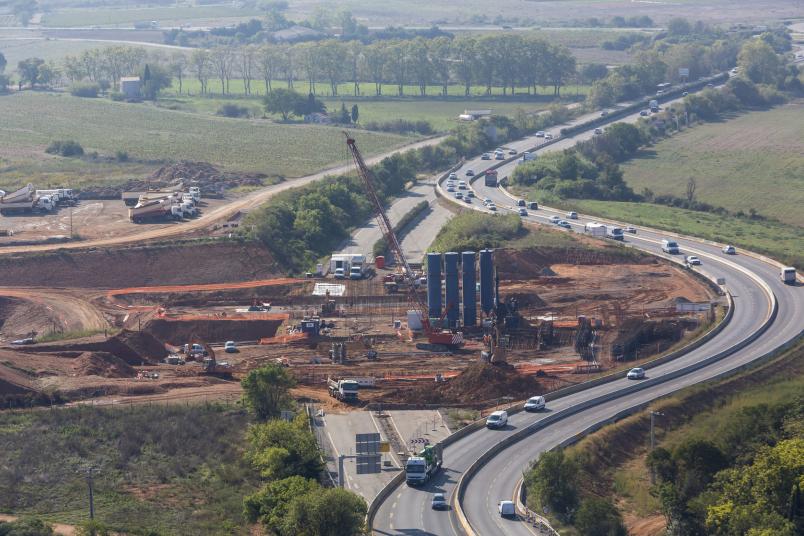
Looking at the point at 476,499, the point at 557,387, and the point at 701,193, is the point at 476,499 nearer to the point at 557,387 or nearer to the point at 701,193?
the point at 557,387

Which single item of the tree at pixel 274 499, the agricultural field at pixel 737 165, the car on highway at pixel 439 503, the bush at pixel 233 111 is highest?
the tree at pixel 274 499

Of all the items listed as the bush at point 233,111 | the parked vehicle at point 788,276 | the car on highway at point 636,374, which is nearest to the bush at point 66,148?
the bush at point 233,111

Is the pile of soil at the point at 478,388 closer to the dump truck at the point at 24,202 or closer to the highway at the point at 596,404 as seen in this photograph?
the highway at the point at 596,404

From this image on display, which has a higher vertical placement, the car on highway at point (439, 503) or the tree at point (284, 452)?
the tree at point (284, 452)

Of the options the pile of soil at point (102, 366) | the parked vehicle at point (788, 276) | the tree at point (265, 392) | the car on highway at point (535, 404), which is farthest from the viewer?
the parked vehicle at point (788, 276)

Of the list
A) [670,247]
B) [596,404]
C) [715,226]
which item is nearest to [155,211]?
[670,247]

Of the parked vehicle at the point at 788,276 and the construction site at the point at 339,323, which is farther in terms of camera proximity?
the parked vehicle at the point at 788,276

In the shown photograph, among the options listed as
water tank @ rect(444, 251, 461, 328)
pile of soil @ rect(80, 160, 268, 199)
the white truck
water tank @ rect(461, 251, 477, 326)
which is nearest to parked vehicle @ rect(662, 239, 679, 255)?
the white truck
